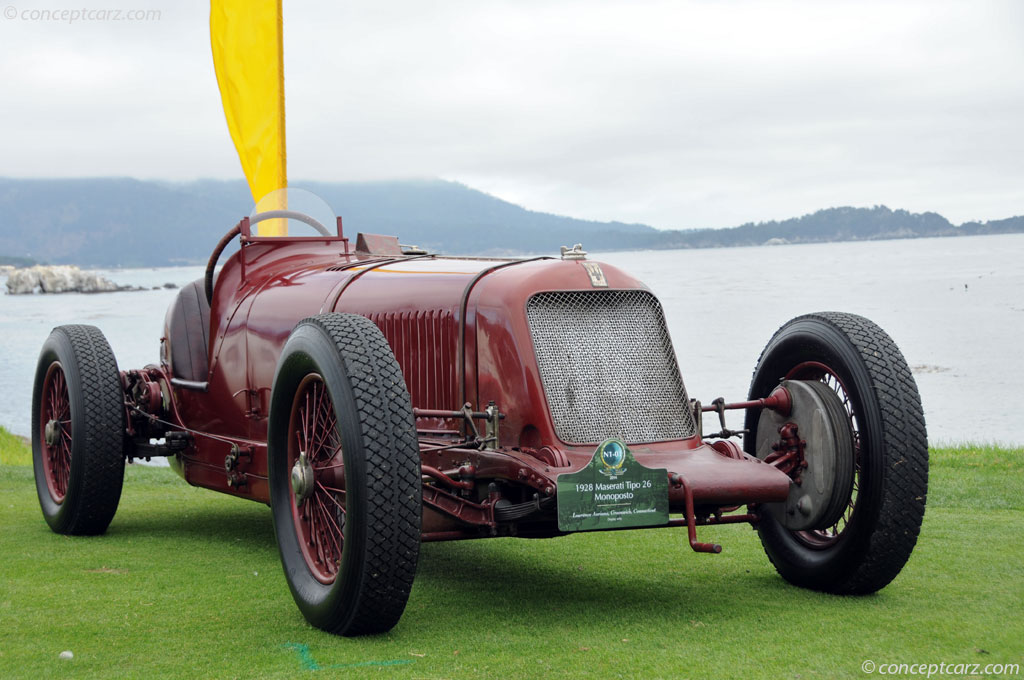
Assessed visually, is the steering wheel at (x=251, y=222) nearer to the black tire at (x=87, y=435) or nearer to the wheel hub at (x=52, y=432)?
the black tire at (x=87, y=435)

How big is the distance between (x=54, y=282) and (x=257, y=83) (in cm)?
9705

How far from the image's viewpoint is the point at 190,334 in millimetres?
7316

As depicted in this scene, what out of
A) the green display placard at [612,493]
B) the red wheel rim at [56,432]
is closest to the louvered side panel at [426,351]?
the green display placard at [612,493]

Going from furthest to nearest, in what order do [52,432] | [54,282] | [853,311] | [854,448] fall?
[54,282] < [853,311] < [52,432] < [854,448]

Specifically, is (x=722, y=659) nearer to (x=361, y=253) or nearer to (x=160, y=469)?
(x=361, y=253)

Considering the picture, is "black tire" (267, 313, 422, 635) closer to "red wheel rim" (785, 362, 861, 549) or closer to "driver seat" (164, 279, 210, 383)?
"red wheel rim" (785, 362, 861, 549)

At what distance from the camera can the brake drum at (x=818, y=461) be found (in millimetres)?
5055

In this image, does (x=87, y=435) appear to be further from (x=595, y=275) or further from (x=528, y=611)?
(x=595, y=275)

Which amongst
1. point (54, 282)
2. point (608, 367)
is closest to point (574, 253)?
point (608, 367)

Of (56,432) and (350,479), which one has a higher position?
(350,479)

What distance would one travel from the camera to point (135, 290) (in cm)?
10219

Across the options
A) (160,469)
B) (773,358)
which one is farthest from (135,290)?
(773,358)

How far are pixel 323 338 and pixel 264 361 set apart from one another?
5.96ft

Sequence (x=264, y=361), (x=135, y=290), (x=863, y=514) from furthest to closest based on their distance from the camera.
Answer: (x=135, y=290) → (x=264, y=361) → (x=863, y=514)
